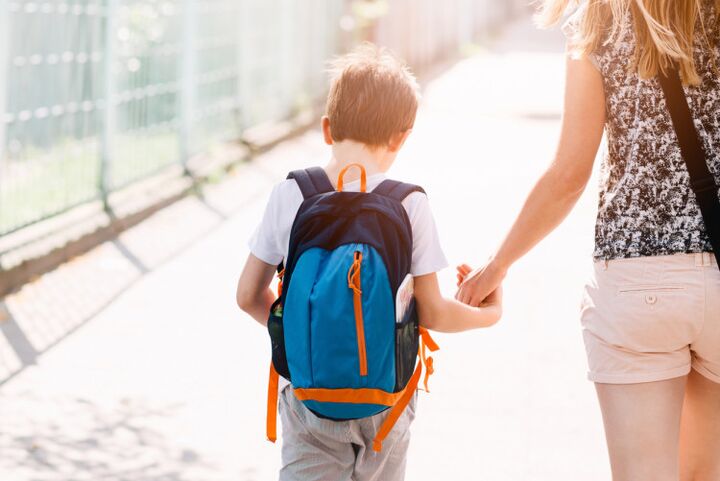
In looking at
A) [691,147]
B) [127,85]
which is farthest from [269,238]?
[127,85]

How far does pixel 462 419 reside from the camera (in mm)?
5312

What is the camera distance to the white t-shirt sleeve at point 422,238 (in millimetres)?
2832

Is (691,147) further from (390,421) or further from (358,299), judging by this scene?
(390,421)

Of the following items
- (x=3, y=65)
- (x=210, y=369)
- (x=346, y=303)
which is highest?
(x=346, y=303)

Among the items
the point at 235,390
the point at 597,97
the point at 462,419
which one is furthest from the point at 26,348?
the point at 597,97

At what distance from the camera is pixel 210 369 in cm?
594

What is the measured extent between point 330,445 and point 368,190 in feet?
1.97

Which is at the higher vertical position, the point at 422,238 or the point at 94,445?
the point at 422,238

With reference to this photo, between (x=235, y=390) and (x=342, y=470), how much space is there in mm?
2718

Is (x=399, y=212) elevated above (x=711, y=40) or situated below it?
below

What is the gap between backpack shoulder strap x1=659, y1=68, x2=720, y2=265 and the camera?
2.62m

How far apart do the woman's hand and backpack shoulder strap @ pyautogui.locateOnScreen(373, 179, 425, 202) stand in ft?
1.46

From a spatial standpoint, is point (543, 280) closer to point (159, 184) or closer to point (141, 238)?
point (141, 238)

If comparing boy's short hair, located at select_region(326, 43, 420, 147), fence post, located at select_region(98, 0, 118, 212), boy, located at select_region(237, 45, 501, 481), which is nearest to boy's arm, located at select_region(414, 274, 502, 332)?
boy, located at select_region(237, 45, 501, 481)
